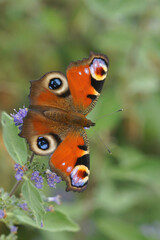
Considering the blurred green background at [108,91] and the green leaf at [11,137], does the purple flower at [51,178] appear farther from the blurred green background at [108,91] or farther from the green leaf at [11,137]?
the blurred green background at [108,91]

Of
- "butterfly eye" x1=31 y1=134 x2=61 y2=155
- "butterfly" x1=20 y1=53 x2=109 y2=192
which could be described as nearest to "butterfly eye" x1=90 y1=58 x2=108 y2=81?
"butterfly" x1=20 y1=53 x2=109 y2=192

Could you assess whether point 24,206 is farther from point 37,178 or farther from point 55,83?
point 55,83

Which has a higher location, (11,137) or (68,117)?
(68,117)

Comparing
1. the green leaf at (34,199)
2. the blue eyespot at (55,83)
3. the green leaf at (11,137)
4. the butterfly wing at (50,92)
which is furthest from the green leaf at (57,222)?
the blue eyespot at (55,83)

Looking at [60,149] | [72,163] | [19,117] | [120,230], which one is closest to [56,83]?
[19,117]

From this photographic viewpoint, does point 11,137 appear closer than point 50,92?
Yes

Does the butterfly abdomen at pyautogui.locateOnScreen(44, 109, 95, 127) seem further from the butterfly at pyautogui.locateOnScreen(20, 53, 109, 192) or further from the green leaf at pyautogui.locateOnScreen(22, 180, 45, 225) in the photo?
the green leaf at pyautogui.locateOnScreen(22, 180, 45, 225)

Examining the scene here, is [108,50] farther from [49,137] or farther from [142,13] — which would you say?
[49,137]
